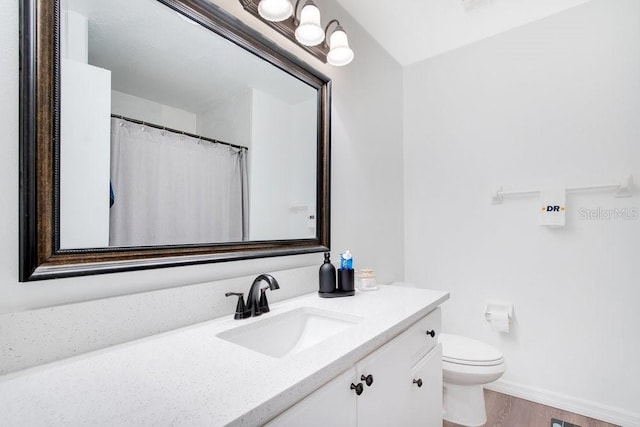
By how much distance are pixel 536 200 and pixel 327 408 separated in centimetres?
194

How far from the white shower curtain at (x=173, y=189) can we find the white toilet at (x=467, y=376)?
4.39 feet

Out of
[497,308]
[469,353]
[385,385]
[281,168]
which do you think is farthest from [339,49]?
[497,308]

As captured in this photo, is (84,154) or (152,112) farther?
(152,112)

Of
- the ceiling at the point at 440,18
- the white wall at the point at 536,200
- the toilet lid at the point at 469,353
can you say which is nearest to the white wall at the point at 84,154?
the ceiling at the point at 440,18

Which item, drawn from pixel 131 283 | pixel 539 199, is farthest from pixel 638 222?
pixel 131 283

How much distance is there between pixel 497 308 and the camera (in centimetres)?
211

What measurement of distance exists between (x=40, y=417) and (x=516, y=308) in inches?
92.4

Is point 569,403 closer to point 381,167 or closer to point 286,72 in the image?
point 381,167

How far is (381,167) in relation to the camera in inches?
87.5

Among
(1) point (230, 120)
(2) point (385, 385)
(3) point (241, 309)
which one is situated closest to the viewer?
(2) point (385, 385)

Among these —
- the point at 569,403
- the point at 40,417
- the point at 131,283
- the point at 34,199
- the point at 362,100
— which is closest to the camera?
the point at 40,417

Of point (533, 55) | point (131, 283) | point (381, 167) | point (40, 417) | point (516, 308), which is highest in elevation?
point (533, 55)

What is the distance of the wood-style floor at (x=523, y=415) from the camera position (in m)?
1.78

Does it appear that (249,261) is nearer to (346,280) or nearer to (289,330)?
(289,330)
